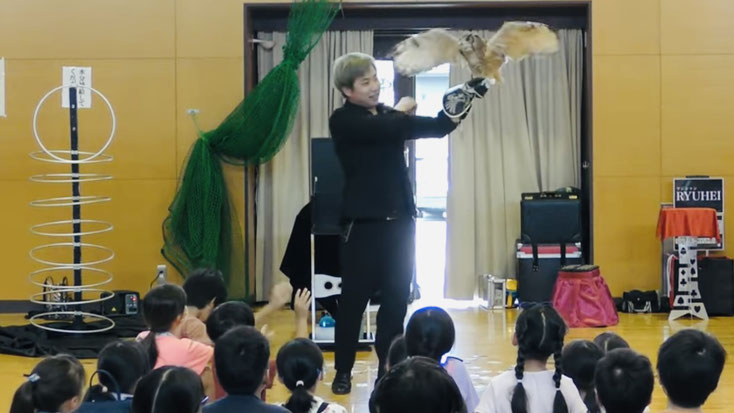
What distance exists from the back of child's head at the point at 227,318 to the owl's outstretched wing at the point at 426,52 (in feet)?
5.04

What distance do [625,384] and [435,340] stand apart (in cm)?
68

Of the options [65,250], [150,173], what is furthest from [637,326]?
[65,250]

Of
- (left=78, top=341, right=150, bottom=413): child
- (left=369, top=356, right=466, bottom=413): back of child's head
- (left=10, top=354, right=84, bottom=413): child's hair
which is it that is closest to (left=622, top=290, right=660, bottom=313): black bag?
(left=78, top=341, right=150, bottom=413): child

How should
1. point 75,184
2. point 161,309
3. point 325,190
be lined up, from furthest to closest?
point 75,184 < point 325,190 < point 161,309

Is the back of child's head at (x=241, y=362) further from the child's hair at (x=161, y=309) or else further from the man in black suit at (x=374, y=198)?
the man in black suit at (x=374, y=198)

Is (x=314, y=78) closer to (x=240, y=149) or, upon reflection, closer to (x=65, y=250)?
(x=240, y=149)

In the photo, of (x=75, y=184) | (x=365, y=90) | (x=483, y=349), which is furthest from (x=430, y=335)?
(x=75, y=184)

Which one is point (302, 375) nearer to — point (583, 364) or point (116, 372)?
point (116, 372)

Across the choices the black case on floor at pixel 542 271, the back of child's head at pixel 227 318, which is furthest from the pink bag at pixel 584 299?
the back of child's head at pixel 227 318

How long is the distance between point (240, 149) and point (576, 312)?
2968 millimetres

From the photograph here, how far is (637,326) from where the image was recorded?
6.95m

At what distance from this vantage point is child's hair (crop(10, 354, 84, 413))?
2613 millimetres

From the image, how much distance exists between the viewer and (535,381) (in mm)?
2781

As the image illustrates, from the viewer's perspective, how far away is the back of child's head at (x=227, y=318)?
3.44m
